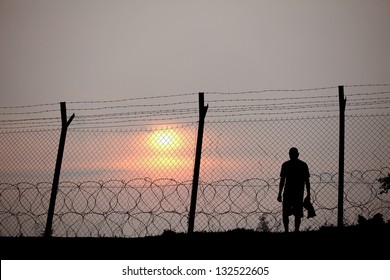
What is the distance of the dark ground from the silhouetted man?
1.49 feet

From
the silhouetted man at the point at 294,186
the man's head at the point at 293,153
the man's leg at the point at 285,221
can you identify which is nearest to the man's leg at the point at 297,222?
the silhouetted man at the point at 294,186

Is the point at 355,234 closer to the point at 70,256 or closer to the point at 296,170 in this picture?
the point at 296,170

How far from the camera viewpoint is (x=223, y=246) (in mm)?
6562

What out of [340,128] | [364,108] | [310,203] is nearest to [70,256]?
[310,203]

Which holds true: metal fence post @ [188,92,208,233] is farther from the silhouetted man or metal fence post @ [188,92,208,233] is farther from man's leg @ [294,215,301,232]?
man's leg @ [294,215,301,232]

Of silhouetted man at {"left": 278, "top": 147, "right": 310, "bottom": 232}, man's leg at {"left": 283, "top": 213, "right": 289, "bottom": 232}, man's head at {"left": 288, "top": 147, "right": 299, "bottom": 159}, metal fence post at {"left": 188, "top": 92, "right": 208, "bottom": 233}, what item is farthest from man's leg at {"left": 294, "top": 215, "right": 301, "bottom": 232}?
metal fence post at {"left": 188, "top": 92, "right": 208, "bottom": 233}

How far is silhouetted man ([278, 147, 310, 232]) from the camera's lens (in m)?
7.90

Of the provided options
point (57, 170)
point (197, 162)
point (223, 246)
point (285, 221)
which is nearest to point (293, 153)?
point (285, 221)

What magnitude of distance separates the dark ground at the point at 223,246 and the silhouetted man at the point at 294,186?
1.49 ft

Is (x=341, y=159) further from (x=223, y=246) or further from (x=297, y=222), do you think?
(x=223, y=246)

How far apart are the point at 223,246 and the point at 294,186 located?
6.88 feet

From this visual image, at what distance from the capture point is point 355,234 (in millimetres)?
7004

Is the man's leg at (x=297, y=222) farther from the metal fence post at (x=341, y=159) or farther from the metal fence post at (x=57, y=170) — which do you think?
the metal fence post at (x=57, y=170)

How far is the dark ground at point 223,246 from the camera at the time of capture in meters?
5.98
